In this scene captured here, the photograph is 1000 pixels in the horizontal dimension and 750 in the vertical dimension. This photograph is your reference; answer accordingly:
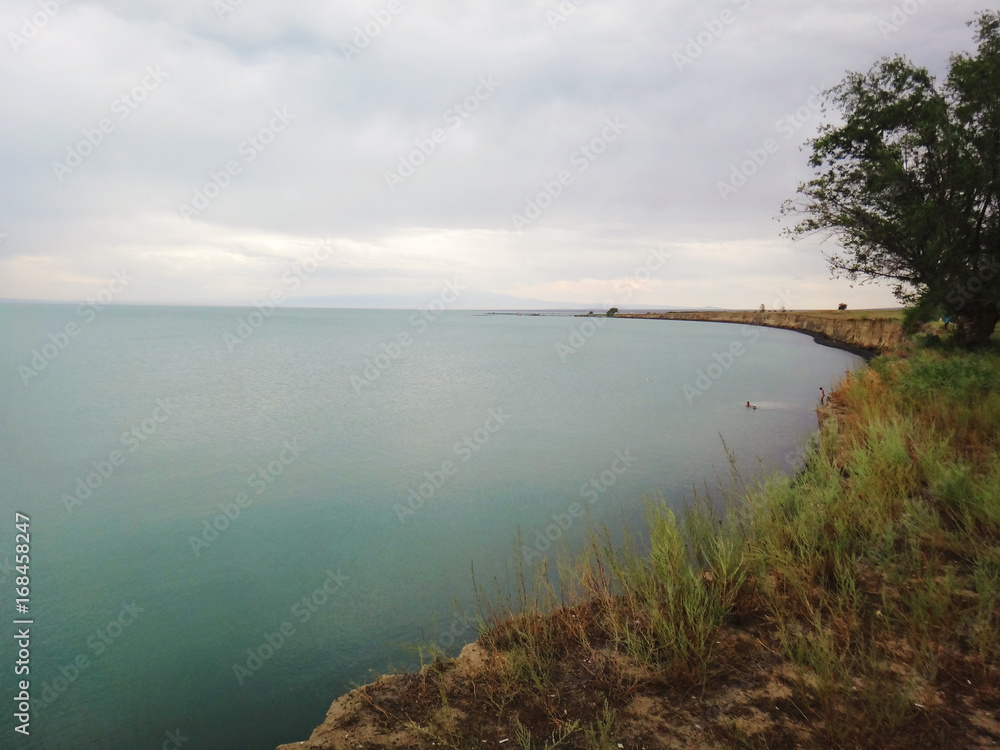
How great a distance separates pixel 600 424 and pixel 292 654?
1139 cm

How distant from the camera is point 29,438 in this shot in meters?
13.6

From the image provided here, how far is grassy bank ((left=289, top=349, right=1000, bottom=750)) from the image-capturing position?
10.7ft

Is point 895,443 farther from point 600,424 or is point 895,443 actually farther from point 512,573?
point 600,424

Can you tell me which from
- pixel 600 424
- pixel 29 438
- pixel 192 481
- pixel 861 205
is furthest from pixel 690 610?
pixel 861 205

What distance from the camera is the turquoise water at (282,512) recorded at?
494 centimetres
